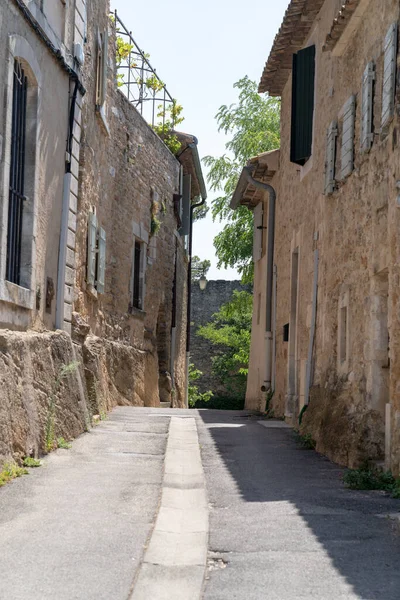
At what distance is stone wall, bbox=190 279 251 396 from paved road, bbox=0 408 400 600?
23.7 m

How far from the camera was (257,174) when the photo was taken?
17594 millimetres

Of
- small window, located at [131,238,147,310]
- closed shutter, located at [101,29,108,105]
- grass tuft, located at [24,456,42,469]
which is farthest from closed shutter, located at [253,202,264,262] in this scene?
grass tuft, located at [24,456,42,469]

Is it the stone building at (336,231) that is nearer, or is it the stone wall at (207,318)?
the stone building at (336,231)

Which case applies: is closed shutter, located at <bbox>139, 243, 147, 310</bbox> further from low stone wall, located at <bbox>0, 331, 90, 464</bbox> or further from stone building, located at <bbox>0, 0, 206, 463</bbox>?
low stone wall, located at <bbox>0, 331, 90, 464</bbox>

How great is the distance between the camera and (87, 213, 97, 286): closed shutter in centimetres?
1293

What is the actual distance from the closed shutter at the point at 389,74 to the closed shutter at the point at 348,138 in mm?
1633

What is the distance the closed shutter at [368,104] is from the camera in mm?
9117

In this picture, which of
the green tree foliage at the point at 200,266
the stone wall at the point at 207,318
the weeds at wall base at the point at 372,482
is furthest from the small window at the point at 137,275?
the green tree foliage at the point at 200,266

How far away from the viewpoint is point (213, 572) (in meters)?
4.74

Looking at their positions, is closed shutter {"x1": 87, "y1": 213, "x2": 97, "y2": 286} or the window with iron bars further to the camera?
closed shutter {"x1": 87, "y1": 213, "x2": 97, "y2": 286}

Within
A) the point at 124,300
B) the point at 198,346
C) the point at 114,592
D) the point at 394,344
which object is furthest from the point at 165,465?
the point at 198,346

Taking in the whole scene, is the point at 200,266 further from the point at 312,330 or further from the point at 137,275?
the point at 312,330

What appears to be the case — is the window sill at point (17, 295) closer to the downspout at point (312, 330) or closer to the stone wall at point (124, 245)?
the stone wall at point (124, 245)

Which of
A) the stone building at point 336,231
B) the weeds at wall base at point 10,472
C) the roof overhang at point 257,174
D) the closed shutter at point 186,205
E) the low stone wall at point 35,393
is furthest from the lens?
the closed shutter at point 186,205
